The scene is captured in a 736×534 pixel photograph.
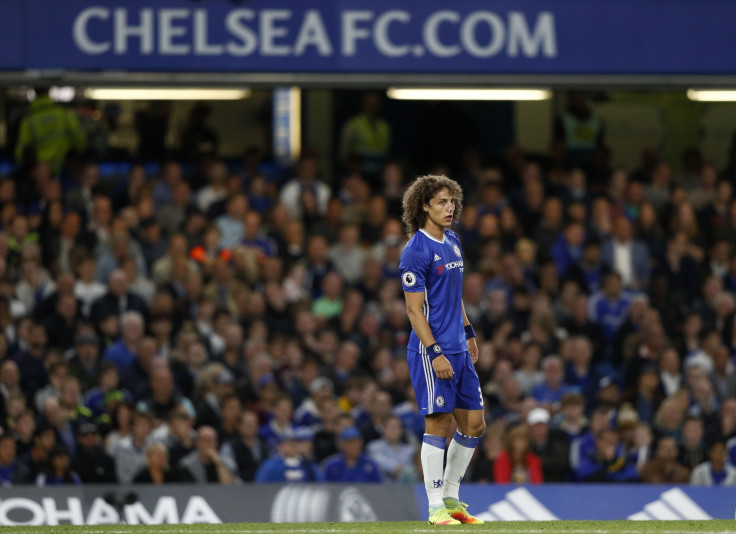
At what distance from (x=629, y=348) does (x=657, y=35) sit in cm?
325

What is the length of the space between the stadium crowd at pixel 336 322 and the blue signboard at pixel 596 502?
69.6 inches

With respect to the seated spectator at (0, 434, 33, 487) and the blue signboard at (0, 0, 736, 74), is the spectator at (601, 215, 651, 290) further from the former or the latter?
the seated spectator at (0, 434, 33, 487)

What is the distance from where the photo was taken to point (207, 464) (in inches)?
543

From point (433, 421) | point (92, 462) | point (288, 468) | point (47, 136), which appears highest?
A: point (47, 136)

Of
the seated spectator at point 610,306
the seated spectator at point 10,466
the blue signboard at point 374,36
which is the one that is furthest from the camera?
the seated spectator at point 610,306

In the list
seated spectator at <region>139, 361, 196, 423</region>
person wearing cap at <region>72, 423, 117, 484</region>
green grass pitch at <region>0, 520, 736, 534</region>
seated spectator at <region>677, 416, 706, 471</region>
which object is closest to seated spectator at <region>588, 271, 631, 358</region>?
seated spectator at <region>677, 416, 706, 471</region>

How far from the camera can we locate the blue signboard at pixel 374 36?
49.3 feet

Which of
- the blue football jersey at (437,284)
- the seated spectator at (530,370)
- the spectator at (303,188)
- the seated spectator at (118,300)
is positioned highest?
the spectator at (303,188)

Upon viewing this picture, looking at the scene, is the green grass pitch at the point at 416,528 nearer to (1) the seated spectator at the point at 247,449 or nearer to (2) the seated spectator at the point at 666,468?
(1) the seated spectator at the point at 247,449

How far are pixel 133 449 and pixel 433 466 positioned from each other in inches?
204

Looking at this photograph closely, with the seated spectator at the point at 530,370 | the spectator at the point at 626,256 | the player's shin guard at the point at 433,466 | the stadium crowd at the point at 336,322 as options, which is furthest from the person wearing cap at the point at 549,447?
the player's shin guard at the point at 433,466

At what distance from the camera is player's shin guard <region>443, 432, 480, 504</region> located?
30.9 ft

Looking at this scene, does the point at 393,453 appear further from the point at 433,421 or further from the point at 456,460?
the point at 433,421

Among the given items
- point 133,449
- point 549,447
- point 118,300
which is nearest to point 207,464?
point 133,449
